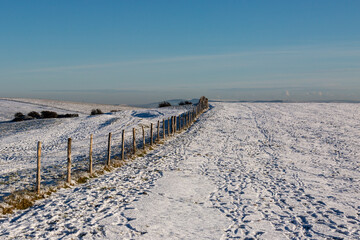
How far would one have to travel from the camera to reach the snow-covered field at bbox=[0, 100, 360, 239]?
9875mm

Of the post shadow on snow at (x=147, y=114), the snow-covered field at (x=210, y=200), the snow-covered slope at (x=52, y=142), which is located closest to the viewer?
the snow-covered field at (x=210, y=200)

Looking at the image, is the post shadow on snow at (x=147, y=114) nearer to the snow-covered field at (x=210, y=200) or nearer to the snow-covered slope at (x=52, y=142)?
the snow-covered slope at (x=52, y=142)

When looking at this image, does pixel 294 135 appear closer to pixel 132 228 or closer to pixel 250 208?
pixel 250 208

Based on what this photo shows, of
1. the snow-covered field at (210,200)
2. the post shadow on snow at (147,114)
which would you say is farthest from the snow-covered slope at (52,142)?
the snow-covered field at (210,200)

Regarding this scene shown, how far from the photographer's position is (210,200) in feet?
43.3

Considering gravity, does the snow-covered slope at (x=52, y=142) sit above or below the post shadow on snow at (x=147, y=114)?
below

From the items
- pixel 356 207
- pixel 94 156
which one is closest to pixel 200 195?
pixel 356 207

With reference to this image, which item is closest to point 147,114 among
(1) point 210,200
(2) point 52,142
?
(2) point 52,142

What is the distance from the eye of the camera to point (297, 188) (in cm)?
1572

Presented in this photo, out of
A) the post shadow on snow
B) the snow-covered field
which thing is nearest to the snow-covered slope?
the post shadow on snow

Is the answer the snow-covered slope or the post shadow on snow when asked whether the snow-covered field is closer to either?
the snow-covered slope

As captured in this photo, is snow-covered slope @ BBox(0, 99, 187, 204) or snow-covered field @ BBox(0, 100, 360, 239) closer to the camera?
snow-covered field @ BBox(0, 100, 360, 239)

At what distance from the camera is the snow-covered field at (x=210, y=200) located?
9.88 metres

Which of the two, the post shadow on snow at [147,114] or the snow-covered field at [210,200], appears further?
the post shadow on snow at [147,114]
